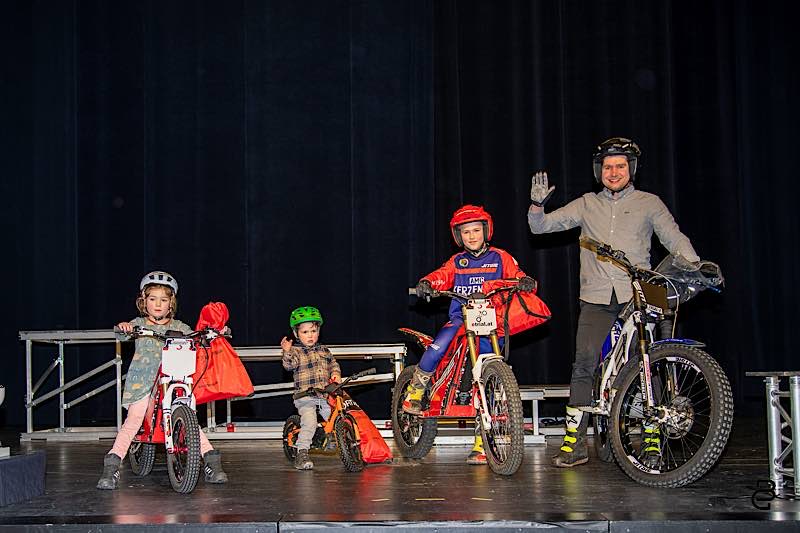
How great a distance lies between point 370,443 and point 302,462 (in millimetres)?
353

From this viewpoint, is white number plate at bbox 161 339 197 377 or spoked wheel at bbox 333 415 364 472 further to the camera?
spoked wheel at bbox 333 415 364 472

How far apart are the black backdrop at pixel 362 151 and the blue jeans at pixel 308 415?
194 centimetres

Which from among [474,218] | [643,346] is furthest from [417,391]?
[643,346]

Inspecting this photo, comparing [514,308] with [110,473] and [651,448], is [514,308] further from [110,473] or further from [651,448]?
[110,473]

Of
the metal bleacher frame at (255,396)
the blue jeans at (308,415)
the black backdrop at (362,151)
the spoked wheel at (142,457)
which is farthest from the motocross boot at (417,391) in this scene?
the black backdrop at (362,151)

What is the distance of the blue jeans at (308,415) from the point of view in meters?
4.77

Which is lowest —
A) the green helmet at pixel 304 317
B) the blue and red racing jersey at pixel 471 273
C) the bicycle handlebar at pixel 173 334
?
the bicycle handlebar at pixel 173 334

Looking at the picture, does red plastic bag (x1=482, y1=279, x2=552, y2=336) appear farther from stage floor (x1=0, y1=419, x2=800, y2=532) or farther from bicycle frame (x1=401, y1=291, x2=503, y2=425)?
stage floor (x1=0, y1=419, x2=800, y2=532)

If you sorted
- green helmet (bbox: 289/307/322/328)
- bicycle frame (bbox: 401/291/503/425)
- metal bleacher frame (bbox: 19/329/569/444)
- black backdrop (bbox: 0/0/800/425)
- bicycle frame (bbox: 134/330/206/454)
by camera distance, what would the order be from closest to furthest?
bicycle frame (bbox: 134/330/206/454), bicycle frame (bbox: 401/291/503/425), green helmet (bbox: 289/307/322/328), metal bleacher frame (bbox: 19/329/569/444), black backdrop (bbox: 0/0/800/425)

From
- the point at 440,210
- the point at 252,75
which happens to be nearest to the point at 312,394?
the point at 440,210

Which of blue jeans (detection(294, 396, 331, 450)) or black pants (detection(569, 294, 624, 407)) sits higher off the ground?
black pants (detection(569, 294, 624, 407))

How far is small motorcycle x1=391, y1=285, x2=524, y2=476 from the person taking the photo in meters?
4.08

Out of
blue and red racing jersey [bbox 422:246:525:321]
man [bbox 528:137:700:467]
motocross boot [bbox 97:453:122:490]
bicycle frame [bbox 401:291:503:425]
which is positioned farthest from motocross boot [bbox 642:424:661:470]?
motocross boot [bbox 97:453:122:490]

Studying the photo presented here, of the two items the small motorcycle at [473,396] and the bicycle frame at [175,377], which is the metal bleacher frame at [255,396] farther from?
the bicycle frame at [175,377]
